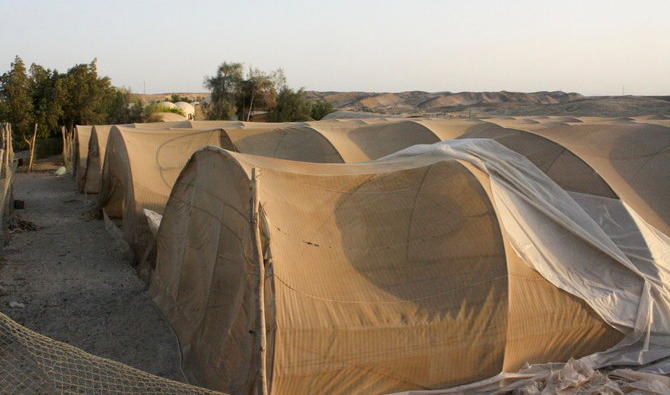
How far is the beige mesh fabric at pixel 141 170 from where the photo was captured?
34.1 feet

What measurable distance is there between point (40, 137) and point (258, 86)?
14.7m

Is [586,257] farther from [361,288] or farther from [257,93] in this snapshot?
[257,93]

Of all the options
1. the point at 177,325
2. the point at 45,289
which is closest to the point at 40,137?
the point at 45,289

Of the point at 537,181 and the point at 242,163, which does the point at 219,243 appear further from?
the point at 537,181

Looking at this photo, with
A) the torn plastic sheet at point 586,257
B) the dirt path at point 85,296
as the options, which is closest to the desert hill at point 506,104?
the torn plastic sheet at point 586,257

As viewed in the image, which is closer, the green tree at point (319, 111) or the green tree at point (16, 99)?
the green tree at point (16, 99)

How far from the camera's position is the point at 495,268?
220 inches

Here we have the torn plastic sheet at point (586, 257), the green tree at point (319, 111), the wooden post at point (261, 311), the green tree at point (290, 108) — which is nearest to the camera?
the wooden post at point (261, 311)

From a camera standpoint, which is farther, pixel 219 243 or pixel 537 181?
pixel 537 181

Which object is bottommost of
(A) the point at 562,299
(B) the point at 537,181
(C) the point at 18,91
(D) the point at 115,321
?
(D) the point at 115,321

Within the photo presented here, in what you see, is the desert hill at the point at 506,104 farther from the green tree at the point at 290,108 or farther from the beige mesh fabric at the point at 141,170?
the beige mesh fabric at the point at 141,170

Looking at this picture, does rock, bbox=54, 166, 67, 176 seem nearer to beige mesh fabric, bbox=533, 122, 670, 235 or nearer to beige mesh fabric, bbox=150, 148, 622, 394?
beige mesh fabric, bbox=150, 148, 622, 394

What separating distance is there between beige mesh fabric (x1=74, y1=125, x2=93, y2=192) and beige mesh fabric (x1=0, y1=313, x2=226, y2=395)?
1256 centimetres

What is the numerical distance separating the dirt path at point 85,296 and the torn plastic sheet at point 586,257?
3302 millimetres
